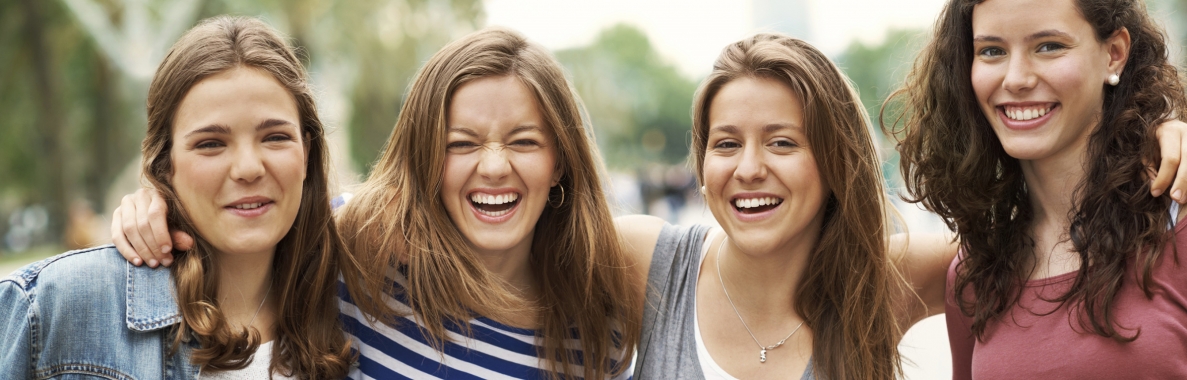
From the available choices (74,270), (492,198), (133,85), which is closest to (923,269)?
(492,198)

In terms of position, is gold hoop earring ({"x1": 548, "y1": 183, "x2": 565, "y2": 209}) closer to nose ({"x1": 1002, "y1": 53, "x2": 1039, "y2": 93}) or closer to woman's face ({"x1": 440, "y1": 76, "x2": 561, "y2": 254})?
woman's face ({"x1": 440, "y1": 76, "x2": 561, "y2": 254})

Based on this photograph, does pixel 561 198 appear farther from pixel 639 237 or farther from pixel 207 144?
pixel 207 144

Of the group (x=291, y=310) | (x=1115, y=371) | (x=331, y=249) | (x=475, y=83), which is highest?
(x=475, y=83)

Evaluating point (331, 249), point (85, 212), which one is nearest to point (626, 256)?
point (331, 249)

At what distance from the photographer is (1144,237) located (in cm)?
271

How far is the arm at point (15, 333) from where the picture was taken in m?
2.49

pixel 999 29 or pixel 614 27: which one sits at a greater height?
pixel 614 27

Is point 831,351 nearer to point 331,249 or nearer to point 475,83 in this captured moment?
point 475,83

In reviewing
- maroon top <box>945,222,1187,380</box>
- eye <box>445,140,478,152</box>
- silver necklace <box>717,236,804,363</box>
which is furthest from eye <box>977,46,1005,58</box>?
eye <box>445,140,478,152</box>

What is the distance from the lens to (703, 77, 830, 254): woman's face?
3.20 metres

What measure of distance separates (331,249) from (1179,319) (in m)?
2.60

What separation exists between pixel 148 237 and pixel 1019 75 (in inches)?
106

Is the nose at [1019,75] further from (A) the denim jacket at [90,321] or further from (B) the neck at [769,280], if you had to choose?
(A) the denim jacket at [90,321]

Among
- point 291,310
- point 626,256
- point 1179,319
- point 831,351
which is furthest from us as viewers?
point 626,256
